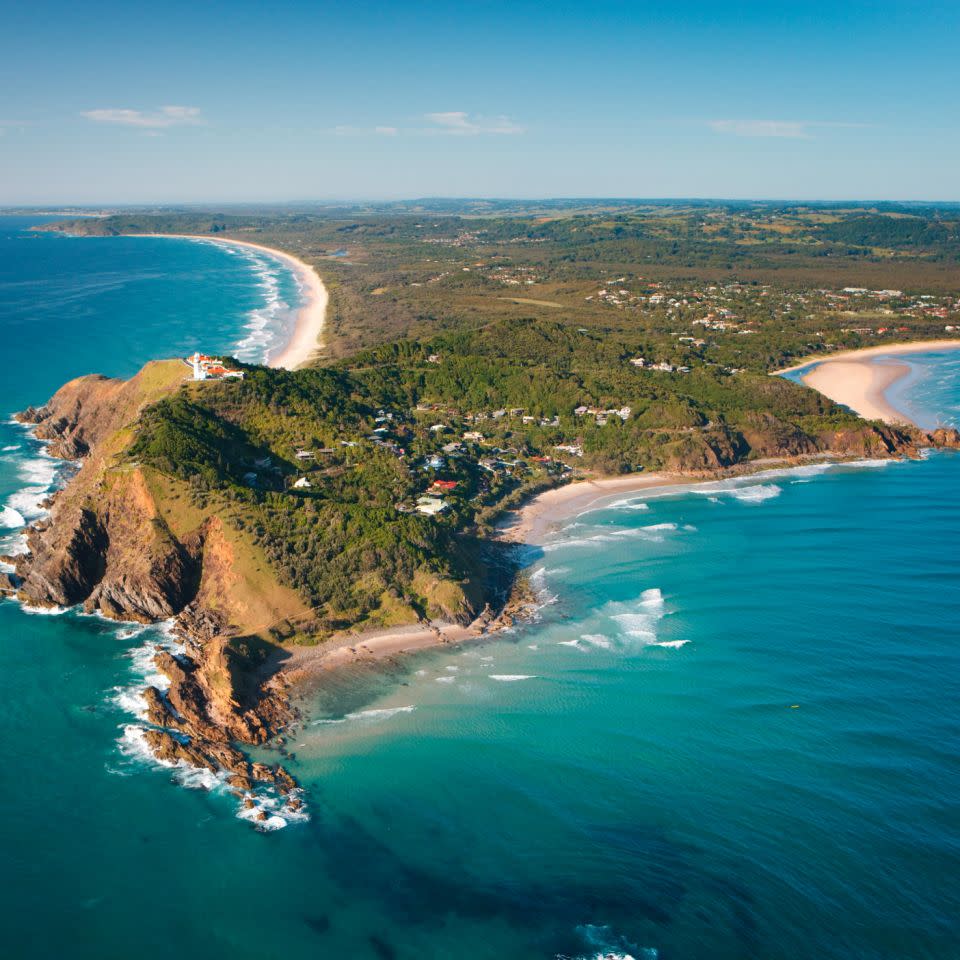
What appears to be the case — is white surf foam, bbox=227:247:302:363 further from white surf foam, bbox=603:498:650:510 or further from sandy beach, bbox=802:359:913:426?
sandy beach, bbox=802:359:913:426

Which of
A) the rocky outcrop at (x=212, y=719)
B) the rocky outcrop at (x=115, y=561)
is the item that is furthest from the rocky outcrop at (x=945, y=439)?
the rocky outcrop at (x=115, y=561)

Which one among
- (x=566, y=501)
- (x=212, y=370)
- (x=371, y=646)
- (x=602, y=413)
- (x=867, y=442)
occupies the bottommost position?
(x=371, y=646)

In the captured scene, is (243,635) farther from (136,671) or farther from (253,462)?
(253,462)

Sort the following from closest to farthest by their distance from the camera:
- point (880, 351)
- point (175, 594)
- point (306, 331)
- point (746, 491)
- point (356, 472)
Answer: point (175, 594) → point (356, 472) → point (746, 491) → point (880, 351) → point (306, 331)

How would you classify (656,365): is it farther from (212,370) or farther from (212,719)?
(212,719)

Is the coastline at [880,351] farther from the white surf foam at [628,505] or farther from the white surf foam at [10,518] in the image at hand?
the white surf foam at [10,518]

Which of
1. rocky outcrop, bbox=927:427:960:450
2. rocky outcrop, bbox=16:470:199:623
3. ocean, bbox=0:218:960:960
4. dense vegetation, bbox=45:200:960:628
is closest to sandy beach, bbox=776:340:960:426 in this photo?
dense vegetation, bbox=45:200:960:628

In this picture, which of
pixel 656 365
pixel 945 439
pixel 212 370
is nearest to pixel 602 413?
pixel 656 365

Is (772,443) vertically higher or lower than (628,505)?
higher

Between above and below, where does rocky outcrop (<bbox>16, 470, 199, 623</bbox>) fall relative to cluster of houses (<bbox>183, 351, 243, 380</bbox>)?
below
